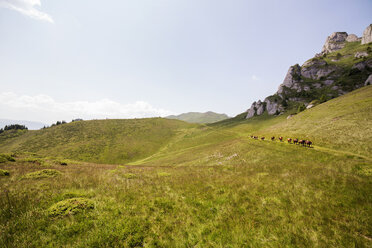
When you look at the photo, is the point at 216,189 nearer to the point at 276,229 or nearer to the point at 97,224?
the point at 276,229

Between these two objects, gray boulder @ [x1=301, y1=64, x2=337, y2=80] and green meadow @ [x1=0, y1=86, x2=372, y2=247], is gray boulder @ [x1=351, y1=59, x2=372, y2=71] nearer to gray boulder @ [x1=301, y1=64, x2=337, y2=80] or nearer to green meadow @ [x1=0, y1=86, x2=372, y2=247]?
gray boulder @ [x1=301, y1=64, x2=337, y2=80]

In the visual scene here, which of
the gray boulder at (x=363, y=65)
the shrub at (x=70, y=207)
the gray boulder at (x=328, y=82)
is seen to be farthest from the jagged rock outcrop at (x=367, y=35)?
the shrub at (x=70, y=207)

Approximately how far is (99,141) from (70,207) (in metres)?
80.4

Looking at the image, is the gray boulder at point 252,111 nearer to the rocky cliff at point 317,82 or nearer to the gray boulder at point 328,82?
the rocky cliff at point 317,82

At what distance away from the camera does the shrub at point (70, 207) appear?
5930 millimetres

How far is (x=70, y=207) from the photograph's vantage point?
20.5 ft

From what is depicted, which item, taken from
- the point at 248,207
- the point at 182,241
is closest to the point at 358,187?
the point at 248,207

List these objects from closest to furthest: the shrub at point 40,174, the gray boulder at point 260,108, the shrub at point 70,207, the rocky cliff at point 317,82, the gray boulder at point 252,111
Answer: the shrub at point 70,207, the shrub at point 40,174, the rocky cliff at point 317,82, the gray boulder at point 260,108, the gray boulder at point 252,111

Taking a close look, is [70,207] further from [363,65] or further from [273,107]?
[363,65]

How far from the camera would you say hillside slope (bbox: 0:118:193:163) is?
62472mm

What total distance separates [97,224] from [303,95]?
463ft

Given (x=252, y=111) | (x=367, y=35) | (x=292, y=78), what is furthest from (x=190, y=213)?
(x=367, y=35)

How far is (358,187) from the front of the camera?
27.3 ft

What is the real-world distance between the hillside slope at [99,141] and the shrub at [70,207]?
57.9m
